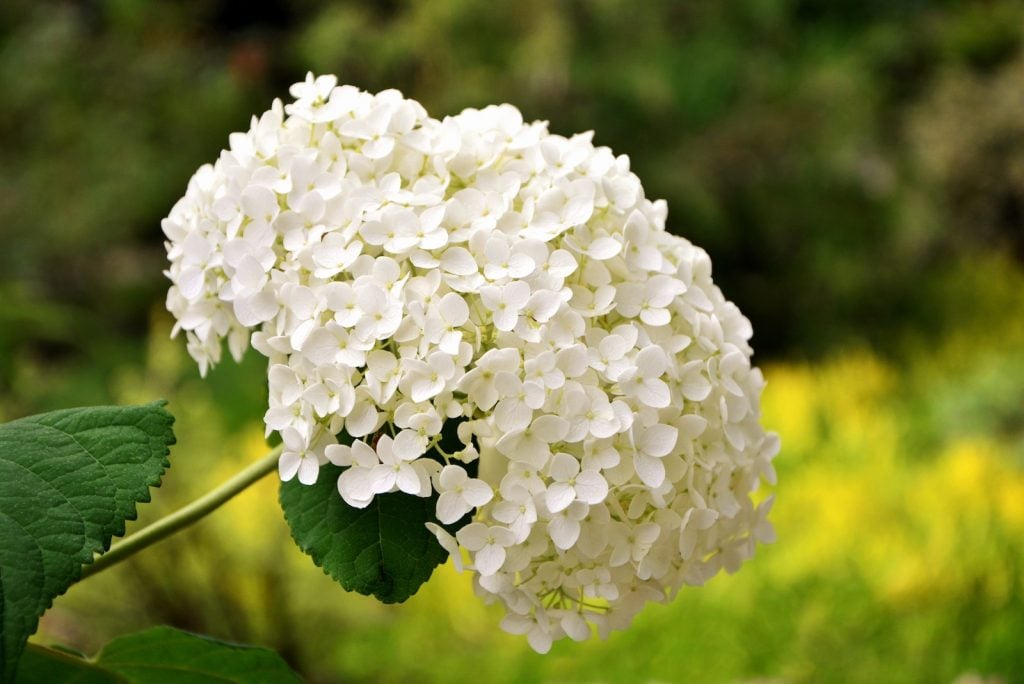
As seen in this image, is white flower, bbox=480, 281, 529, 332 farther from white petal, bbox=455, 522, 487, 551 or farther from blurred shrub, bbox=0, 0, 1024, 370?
blurred shrub, bbox=0, 0, 1024, 370

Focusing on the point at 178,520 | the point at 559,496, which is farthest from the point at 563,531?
the point at 178,520

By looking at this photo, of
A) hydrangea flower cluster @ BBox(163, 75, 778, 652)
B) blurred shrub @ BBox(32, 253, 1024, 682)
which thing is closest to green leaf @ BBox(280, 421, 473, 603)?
hydrangea flower cluster @ BBox(163, 75, 778, 652)

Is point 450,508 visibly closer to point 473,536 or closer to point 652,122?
point 473,536

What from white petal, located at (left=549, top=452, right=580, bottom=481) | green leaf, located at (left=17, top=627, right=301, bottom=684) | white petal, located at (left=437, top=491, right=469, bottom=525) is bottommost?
green leaf, located at (left=17, top=627, right=301, bottom=684)

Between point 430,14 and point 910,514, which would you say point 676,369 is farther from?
point 430,14

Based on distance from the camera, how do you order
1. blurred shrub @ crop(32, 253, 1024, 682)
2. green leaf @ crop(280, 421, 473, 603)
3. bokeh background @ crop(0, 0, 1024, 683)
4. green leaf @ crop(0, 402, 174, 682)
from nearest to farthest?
1. green leaf @ crop(0, 402, 174, 682)
2. green leaf @ crop(280, 421, 473, 603)
3. blurred shrub @ crop(32, 253, 1024, 682)
4. bokeh background @ crop(0, 0, 1024, 683)
